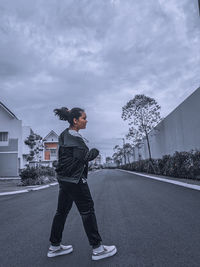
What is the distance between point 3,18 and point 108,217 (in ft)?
38.1

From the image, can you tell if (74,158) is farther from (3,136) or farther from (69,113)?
(3,136)

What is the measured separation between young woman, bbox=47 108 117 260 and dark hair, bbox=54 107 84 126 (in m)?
0.16

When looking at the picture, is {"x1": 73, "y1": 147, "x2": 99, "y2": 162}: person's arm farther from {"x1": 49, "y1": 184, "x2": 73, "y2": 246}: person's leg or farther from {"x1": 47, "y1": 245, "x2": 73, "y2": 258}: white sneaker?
{"x1": 47, "y1": 245, "x2": 73, "y2": 258}: white sneaker

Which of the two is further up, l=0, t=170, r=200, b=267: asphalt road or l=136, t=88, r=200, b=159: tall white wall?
l=136, t=88, r=200, b=159: tall white wall

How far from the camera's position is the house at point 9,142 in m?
26.4

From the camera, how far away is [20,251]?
3.04m

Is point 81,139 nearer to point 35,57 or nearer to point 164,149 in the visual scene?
point 35,57

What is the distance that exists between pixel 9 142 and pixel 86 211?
26.3m

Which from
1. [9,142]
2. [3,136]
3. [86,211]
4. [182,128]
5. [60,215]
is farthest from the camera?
[3,136]

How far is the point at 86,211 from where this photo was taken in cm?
262

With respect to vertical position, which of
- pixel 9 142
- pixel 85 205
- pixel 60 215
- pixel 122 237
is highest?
pixel 9 142

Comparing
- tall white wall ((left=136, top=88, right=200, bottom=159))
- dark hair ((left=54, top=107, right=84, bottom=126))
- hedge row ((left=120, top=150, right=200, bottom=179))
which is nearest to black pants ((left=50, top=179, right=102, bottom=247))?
dark hair ((left=54, top=107, right=84, bottom=126))

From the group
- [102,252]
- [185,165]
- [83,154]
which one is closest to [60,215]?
[102,252]

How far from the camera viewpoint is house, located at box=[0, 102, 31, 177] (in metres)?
26.4
